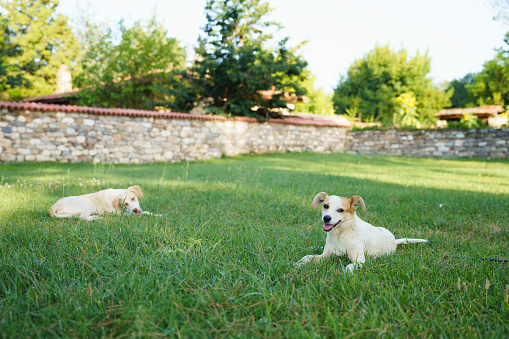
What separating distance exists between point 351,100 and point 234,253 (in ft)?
110

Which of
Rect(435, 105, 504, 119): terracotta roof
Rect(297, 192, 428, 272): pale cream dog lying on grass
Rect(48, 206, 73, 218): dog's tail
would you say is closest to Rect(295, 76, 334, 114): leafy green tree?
Rect(435, 105, 504, 119): terracotta roof

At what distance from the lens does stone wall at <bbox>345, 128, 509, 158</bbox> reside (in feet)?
48.9

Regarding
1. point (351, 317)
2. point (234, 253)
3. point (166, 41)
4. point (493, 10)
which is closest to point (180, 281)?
point (234, 253)

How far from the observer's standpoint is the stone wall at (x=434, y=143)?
14.9 meters

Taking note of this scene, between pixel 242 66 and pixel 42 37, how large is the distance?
1066 inches

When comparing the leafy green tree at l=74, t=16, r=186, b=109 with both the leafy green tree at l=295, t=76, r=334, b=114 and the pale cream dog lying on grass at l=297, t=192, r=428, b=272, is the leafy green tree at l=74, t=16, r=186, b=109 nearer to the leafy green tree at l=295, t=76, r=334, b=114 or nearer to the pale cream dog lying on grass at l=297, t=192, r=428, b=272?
the pale cream dog lying on grass at l=297, t=192, r=428, b=272

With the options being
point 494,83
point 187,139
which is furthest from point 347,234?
point 494,83

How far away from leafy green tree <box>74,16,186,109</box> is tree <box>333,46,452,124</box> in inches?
825

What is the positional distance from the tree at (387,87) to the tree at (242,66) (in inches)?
696

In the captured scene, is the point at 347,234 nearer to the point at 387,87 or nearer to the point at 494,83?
the point at 387,87

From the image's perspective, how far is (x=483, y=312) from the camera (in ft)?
5.48

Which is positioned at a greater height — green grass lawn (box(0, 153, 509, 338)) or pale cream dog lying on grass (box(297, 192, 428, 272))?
pale cream dog lying on grass (box(297, 192, 428, 272))

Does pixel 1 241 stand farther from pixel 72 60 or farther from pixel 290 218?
pixel 72 60

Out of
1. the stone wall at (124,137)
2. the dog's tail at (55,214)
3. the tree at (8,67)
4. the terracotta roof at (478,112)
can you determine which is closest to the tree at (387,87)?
the terracotta roof at (478,112)
